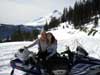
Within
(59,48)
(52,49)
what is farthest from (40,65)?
(59,48)

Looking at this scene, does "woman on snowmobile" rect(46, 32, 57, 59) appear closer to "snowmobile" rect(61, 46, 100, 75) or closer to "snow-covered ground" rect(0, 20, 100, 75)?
"snowmobile" rect(61, 46, 100, 75)

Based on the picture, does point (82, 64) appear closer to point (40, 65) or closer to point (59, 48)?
point (40, 65)

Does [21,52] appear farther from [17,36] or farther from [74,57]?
[17,36]

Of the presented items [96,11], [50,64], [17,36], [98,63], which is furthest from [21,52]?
[96,11]

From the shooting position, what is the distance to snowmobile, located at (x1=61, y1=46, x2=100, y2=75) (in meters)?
7.66

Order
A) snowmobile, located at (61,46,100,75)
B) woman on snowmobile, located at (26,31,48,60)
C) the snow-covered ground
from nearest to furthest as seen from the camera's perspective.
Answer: snowmobile, located at (61,46,100,75) < woman on snowmobile, located at (26,31,48,60) < the snow-covered ground

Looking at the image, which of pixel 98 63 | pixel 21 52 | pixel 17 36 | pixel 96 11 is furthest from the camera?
pixel 96 11

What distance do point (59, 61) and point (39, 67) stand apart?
26.1 inches

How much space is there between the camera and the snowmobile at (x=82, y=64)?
25.1 ft

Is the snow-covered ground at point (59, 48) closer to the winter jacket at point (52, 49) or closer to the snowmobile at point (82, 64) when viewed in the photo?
the snowmobile at point (82, 64)

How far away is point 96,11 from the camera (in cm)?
8812

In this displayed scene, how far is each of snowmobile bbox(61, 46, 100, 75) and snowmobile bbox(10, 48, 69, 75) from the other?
23 cm

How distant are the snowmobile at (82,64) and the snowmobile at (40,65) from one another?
0.23 m

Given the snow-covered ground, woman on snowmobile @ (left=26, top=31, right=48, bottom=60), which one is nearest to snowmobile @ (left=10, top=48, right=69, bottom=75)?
woman on snowmobile @ (left=26, top=31, right=48, bottom=60)
